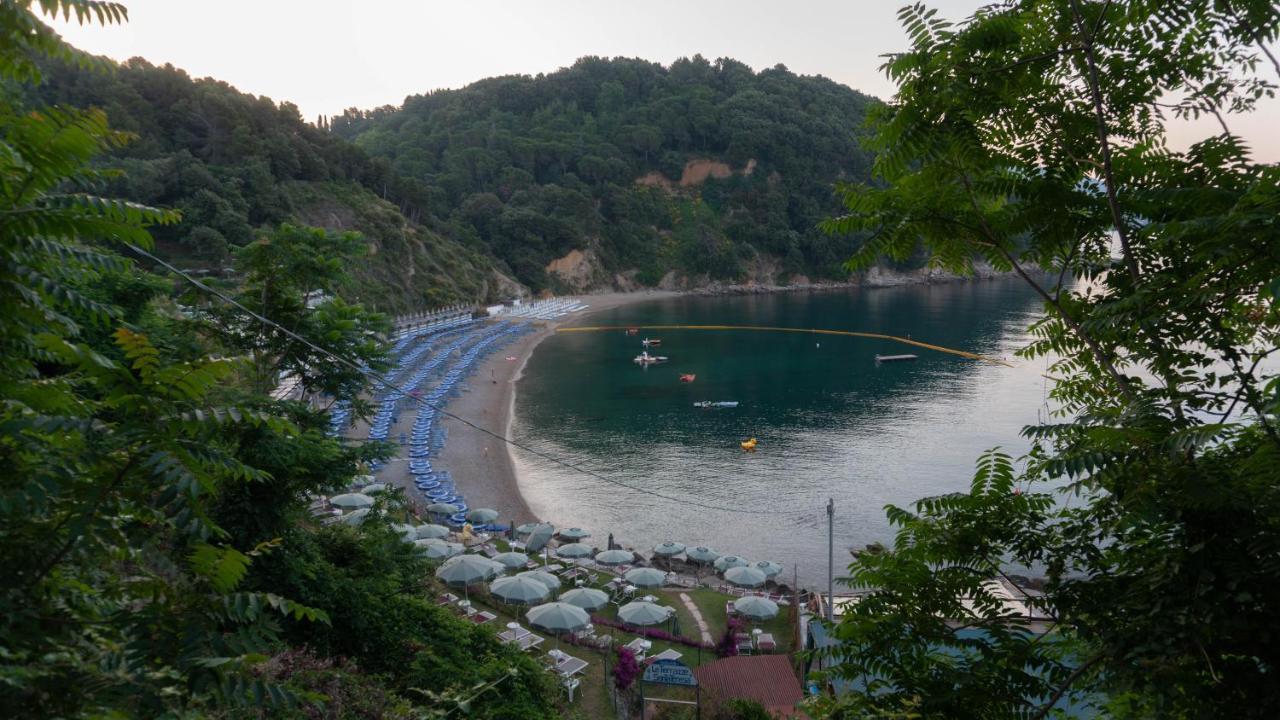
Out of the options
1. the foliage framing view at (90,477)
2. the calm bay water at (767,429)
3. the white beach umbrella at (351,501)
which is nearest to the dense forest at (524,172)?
the calm bay water at (767,429)

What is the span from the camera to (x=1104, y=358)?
3.66m

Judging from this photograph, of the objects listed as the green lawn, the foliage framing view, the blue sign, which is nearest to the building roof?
the blue sign

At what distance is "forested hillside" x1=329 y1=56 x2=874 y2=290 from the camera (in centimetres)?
11219

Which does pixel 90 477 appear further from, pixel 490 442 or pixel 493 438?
pixel 493 438

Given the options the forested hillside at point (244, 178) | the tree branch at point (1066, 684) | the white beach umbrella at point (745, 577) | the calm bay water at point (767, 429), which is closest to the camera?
the tree branch at point (1066, 684)

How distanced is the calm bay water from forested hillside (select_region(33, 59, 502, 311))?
17245mm

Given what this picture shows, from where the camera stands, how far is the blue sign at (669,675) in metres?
15.4

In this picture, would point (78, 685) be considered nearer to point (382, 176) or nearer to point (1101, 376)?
point (1101, 376)

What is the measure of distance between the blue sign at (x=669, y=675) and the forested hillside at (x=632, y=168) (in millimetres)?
89282

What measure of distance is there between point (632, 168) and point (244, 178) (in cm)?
8128

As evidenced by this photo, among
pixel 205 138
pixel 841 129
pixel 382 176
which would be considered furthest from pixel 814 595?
pixel 841 129

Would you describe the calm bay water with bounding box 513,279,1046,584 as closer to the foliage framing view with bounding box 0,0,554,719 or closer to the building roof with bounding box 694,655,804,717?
the building roof with bounding box 694,655,804,717

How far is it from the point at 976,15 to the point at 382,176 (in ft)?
303

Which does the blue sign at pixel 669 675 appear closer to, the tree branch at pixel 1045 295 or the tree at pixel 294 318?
the tree at pixel 294 318
